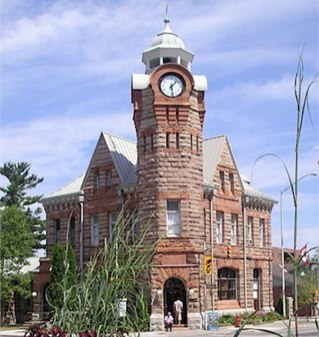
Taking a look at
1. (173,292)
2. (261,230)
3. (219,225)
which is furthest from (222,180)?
(173,292)

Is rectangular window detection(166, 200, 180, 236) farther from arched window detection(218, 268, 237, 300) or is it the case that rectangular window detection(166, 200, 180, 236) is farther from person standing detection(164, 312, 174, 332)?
arched window detection(218, 268, 237, 300)

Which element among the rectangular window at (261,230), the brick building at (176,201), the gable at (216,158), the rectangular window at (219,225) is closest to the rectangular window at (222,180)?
the brick building at (176,201)

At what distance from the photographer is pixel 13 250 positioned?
4434cm

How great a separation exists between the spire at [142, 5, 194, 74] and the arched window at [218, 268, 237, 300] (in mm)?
12189

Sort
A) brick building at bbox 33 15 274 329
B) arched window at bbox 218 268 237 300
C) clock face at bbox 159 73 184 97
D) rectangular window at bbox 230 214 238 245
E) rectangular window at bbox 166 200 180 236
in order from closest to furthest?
brick building at bbox 33 15 274 329, rectangular window at bbox 166 200 180 236, clock face at bbox 159 73 184 97, arched window at bbox 218 268 237 300, rectangular window at bbox 230 214 238 245

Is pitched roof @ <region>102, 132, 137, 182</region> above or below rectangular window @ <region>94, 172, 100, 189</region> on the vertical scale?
above

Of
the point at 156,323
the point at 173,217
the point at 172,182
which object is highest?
the point at 172,182

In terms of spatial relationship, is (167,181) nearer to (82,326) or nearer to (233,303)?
(233,303)

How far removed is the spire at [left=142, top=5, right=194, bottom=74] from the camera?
38000 mm

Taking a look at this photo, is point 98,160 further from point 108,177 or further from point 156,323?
point 156,323

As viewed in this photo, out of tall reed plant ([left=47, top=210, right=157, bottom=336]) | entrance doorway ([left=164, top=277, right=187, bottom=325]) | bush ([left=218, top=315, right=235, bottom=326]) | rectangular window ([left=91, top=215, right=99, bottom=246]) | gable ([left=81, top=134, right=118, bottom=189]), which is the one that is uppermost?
gable ([left=81, top=134, right=118, bottom=189])

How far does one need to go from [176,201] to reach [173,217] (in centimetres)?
86

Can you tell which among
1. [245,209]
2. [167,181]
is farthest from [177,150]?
[245,209]

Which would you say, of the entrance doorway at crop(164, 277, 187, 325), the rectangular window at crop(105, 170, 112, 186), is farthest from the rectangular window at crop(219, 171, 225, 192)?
the entrance doorway at crop(164, 277, 187, 325)
